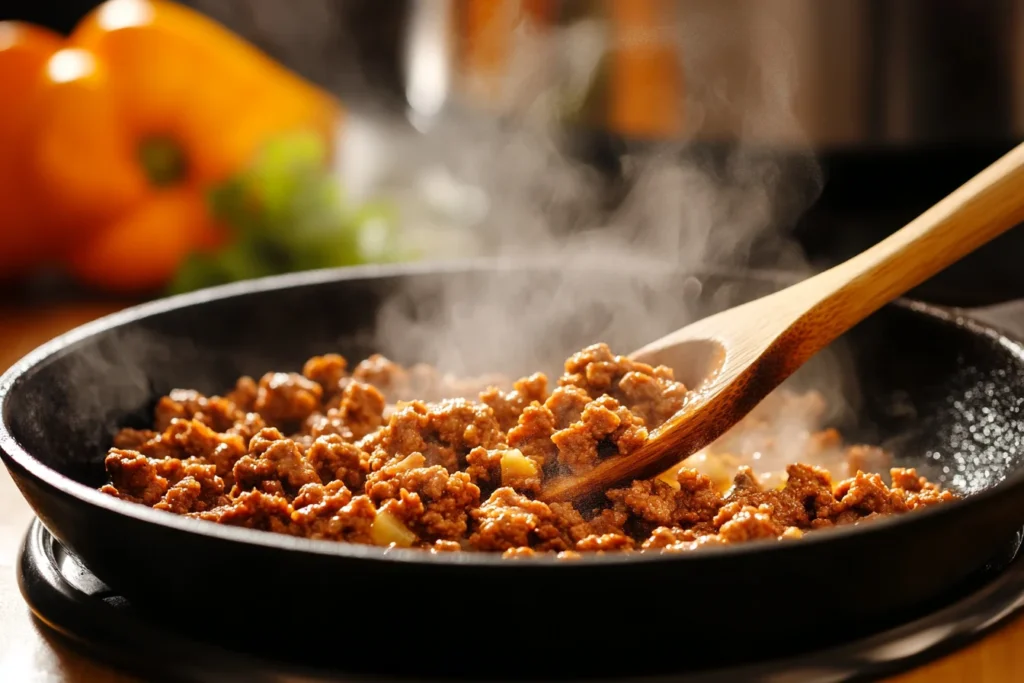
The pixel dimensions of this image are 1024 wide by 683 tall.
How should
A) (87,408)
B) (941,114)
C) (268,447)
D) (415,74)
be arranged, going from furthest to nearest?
(415,74) → (941,114) → (87,408) → (268,447)

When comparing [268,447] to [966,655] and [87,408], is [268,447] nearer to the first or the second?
[87,408]

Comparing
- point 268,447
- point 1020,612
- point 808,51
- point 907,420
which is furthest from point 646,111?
point 1020,612

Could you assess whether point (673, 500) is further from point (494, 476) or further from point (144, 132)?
point (144, 132)

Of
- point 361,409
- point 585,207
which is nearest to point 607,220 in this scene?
point 585,207

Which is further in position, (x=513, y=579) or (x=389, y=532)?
(x=389, y=532)

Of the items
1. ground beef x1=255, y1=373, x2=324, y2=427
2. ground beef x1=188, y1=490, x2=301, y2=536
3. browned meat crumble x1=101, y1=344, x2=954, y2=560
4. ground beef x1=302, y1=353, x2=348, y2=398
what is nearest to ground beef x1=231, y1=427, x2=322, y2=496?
browned meat crumble x1=101, y1=344, x2=954, y2=560

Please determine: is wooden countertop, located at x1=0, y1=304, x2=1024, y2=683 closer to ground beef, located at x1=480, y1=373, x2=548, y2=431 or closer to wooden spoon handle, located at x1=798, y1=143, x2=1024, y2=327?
wooden spoon handle, located at x1=798, y1=143, x2=1024, y2=327

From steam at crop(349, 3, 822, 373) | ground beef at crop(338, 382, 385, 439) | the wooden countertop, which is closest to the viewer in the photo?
the wooden countertop
